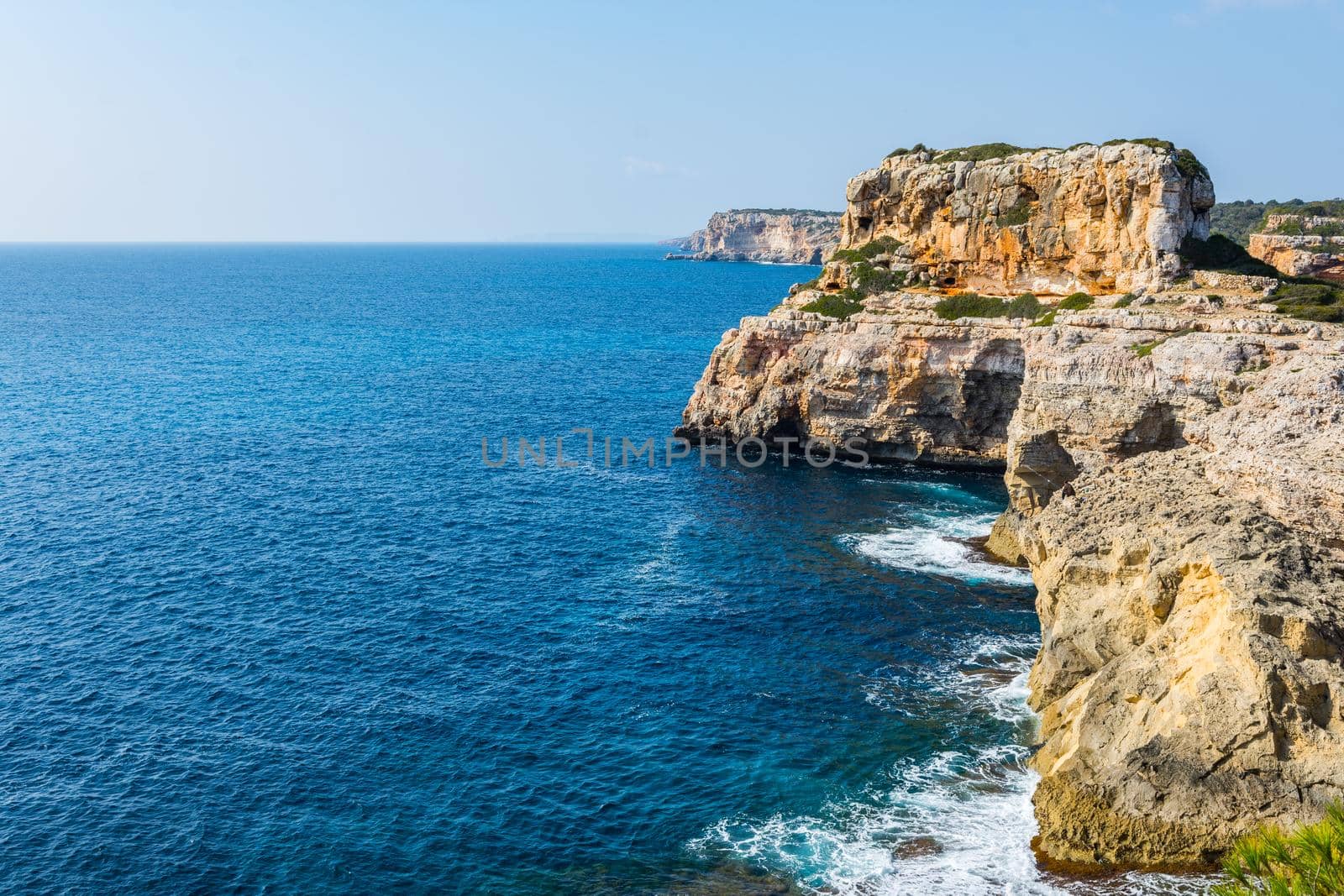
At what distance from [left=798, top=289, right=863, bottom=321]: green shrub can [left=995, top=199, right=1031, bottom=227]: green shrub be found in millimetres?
12877

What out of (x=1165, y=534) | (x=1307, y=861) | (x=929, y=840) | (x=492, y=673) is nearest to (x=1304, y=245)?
(x=1165, y=534)

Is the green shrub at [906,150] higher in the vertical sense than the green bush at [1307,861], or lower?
higher

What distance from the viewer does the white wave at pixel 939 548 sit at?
5931 cm

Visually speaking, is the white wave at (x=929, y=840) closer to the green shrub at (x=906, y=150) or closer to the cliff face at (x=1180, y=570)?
the cliff face at (x=1180, y=570)

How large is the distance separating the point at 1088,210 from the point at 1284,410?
126 ft

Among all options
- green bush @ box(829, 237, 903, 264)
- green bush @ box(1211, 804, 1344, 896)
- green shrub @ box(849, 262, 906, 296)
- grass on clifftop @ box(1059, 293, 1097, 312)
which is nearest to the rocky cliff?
grass on clifftop @ box(1059, 293, 1097, 312)

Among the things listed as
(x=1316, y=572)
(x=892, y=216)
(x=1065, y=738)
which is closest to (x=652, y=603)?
(x=1065, y=738)

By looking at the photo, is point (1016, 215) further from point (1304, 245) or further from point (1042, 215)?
point (1304, 245)

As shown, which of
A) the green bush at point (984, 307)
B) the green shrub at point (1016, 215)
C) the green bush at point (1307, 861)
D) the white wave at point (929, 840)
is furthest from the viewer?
the green shrub at point (1016, 215)

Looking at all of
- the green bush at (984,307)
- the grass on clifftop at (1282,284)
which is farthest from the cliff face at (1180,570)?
the green bush at (984,307)

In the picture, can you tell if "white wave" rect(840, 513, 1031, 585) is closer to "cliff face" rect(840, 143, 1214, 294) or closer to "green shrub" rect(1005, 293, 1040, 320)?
"green shrub" rect(1005, 293, 1040, 320)

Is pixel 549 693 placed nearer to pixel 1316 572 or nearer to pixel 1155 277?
pixel 1316 572

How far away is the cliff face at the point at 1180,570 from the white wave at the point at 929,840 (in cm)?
125

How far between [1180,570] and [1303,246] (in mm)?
88259
